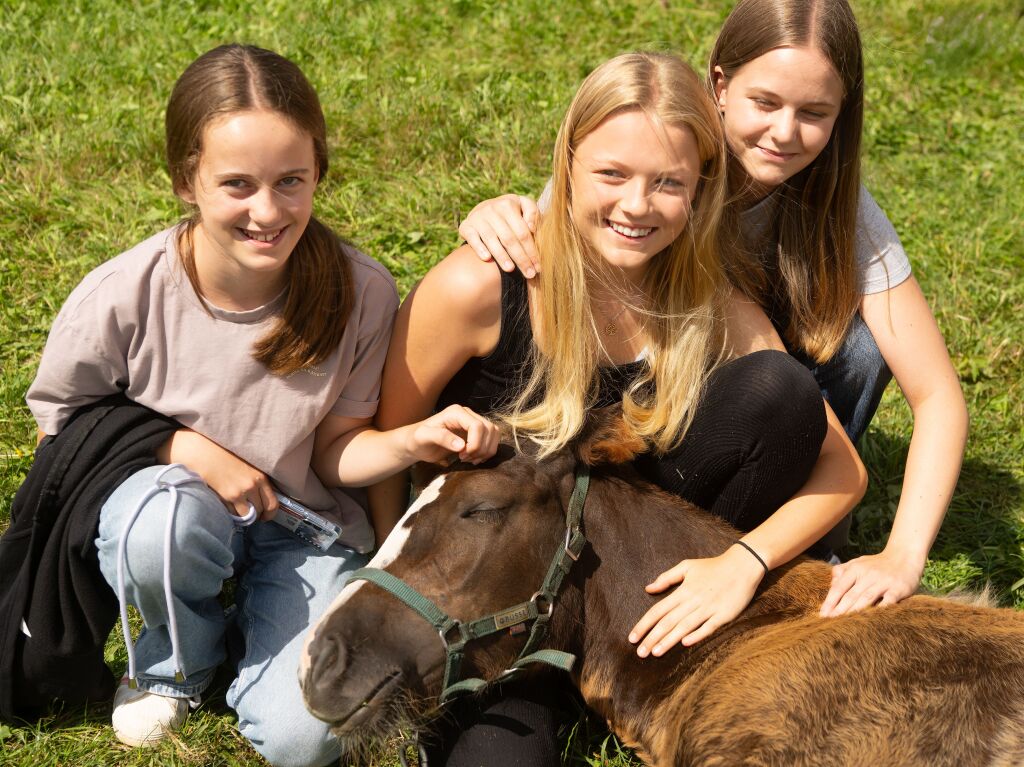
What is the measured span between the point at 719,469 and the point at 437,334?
0.96 m

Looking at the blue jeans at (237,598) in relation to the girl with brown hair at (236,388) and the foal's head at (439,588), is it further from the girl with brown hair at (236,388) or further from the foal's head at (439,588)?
the foal's head at (439,588)

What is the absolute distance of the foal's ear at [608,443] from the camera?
10.6ft

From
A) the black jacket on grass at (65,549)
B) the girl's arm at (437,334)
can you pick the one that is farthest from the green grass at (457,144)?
the girl's arm at (437,334)

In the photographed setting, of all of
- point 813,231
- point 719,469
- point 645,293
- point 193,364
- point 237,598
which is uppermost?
point 813,231

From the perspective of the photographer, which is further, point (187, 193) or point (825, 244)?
point (825, 244)

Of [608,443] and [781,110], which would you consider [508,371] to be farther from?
[781,110]

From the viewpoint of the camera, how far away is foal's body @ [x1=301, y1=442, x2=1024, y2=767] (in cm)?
288

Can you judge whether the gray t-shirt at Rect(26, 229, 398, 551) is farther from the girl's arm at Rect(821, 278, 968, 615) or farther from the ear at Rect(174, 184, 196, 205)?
the girl's arm at Rect(821, 278, 968, 615)

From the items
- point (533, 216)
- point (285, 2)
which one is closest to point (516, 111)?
point (285, 2)

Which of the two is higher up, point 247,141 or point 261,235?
point 247,141

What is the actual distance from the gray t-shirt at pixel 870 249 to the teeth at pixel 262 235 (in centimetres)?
162

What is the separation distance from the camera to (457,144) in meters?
6.23

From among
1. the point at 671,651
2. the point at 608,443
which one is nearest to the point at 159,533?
the point at 608,443

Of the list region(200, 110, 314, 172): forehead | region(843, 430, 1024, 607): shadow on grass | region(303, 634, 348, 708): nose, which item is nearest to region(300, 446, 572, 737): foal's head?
region(303, 634, 348, 708): nose
